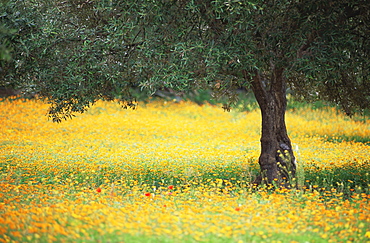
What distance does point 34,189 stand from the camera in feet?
27.2

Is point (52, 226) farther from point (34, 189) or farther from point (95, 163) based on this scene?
point (95, 163)

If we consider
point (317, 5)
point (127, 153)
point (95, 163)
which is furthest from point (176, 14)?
point (127, 153)

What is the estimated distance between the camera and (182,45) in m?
7.37

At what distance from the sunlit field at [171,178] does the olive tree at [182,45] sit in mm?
1592

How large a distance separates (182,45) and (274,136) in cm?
355

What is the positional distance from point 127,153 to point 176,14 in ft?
22.5

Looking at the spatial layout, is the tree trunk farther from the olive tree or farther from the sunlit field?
the sunlit field

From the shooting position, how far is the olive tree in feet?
24.3

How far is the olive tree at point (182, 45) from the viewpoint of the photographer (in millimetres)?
7406

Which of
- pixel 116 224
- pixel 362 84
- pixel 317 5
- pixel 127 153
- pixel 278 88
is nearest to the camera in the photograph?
pixel 116 224

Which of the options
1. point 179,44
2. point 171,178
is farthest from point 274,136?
point 179,44

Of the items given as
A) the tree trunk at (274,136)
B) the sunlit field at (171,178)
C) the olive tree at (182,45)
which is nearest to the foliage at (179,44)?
the olive tree at (182,45)

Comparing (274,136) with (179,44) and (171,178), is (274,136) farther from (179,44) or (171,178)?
(179,44)

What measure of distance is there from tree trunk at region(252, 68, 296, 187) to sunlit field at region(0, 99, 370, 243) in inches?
18.2
